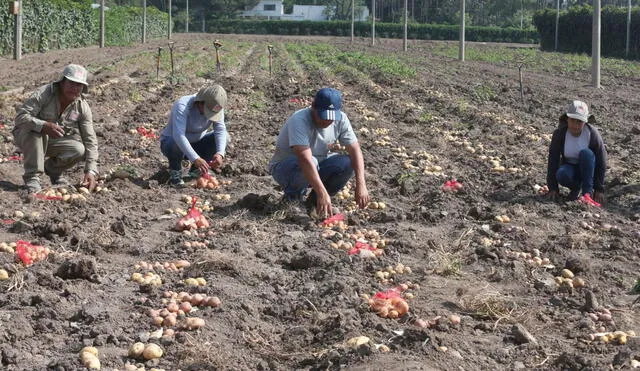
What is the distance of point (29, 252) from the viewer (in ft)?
17.6

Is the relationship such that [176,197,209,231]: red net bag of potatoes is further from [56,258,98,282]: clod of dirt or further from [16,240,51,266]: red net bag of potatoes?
[56,258,98,282]: clod of dirt

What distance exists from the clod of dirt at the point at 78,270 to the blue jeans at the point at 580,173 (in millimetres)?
4421

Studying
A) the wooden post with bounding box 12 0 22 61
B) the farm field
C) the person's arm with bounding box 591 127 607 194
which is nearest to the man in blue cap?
the farm field

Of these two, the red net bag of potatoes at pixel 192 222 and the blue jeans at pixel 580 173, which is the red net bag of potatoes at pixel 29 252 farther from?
the blue jeans at pixel 580 173

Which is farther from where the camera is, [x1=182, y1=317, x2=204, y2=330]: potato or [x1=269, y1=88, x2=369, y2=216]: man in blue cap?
[x1=269, y1=88, x2=369, y2=216]: man in blue cap

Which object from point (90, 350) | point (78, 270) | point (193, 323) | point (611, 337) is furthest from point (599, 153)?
point (90, 350)

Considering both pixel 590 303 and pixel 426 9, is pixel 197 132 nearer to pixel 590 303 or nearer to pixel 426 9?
pixel 590 303

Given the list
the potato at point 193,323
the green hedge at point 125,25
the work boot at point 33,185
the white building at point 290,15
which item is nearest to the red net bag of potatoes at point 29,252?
the potato at point 193,323

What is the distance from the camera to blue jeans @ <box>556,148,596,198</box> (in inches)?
292

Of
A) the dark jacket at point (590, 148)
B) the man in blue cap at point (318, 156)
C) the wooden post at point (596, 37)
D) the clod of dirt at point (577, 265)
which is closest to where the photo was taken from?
the clod of dirt at point (577, 265)

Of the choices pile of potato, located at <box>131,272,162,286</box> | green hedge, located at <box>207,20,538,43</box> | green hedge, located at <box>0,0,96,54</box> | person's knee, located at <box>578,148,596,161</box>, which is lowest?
pile of potato, located at <box>131,272,162,286</box>

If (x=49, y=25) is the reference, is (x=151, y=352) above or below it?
below

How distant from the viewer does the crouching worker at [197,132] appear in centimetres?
742

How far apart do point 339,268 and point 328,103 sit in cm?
133
